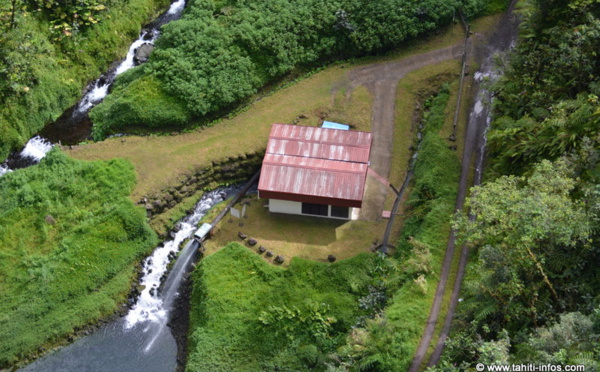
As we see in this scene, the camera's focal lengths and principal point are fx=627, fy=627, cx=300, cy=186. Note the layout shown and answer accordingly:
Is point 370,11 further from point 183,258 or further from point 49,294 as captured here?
point 49,294

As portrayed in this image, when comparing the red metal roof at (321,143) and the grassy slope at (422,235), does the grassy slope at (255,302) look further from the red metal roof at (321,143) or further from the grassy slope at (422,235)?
the red metal roof at (321,143)

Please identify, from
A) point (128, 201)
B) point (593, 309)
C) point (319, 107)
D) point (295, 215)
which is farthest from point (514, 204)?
point (128, 201)

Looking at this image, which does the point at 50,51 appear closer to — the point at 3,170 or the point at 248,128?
the point at 3,170

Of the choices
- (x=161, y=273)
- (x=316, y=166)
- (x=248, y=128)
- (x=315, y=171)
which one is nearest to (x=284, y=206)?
(x=315, y=171)

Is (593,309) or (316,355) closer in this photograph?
(593,309)

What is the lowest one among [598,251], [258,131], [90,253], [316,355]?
[316,355]

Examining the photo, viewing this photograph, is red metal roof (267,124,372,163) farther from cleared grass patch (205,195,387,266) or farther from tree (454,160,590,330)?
tree (454,160,590,330)

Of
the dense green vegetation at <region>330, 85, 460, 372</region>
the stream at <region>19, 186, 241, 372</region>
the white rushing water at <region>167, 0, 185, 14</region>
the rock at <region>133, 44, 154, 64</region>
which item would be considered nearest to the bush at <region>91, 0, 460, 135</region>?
the rock at <region>133, 44, 154, 64</region>
